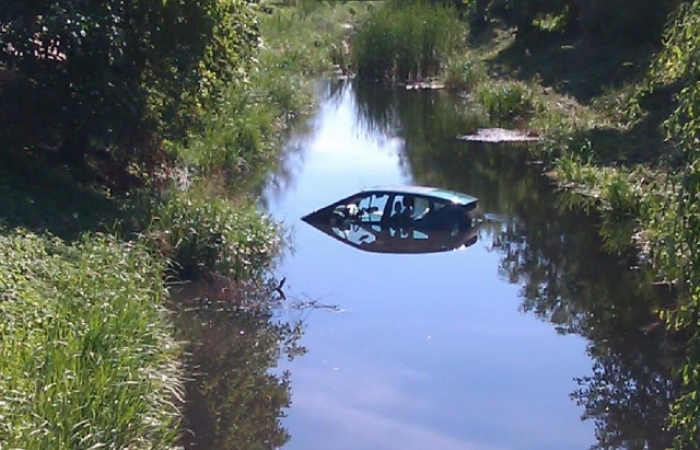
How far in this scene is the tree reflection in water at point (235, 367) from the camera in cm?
1099

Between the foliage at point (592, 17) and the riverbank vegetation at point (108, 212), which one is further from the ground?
the foliage at point (592, 17)

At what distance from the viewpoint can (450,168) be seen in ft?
84.4

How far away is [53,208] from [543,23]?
1204 inches

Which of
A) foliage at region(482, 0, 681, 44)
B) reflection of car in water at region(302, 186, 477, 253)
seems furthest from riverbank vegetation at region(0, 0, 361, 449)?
foliage at region(482, 0, 681, 44)

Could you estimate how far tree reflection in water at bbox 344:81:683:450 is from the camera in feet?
39.4

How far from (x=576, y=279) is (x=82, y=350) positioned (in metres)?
9.36

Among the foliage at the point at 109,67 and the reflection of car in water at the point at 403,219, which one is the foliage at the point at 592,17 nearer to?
the reflection of car in water at the point at 403,219

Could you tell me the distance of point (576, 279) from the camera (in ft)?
55.5

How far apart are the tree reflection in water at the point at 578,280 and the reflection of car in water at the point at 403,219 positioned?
2.32 ft

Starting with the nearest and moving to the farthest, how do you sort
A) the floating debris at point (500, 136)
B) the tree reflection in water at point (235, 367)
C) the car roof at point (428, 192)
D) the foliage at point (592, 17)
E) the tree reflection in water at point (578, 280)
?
the tree reflection in water at point (235, 367) → the tree reflection in water at point (578, 280) → the car roof at point (428, 192) → the floating debris at point (500, 136) → the foliage at point (592, 17)

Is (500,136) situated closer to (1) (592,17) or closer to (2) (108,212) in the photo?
(1) (592,17)

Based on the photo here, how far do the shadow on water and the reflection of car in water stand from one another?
2.09 ft

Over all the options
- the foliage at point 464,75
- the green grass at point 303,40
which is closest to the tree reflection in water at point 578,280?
the foliage at point 464,75

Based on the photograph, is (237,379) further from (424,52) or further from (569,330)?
(424,52)
